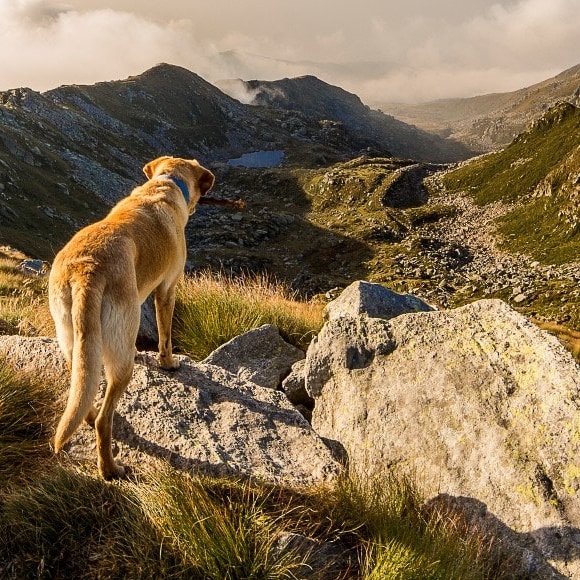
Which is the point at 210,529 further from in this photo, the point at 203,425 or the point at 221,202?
the point at 221,202

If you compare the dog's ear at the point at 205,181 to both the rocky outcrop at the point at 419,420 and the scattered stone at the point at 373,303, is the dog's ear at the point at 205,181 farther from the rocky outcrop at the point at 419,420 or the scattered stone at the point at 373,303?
the scattered stone at the point at 373,303

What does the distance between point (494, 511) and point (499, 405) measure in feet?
3.25

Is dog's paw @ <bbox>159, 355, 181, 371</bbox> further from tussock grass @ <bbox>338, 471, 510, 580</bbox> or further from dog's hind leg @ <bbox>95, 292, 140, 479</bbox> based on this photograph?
tussock grass @ <bbox>338, 471, 510, 580</bbox>

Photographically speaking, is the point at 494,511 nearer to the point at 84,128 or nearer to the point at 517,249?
the point at 517,249

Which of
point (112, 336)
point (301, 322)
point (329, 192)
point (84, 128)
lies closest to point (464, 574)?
point (112, 336)

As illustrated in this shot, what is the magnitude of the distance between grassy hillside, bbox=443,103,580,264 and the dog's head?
165 ft

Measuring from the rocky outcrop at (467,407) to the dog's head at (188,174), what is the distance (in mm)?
2943

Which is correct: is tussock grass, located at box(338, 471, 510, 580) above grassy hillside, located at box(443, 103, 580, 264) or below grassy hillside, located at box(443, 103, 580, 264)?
below

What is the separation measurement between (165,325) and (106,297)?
84.2 inches

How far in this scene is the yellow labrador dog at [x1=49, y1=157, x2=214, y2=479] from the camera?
3.50 metres

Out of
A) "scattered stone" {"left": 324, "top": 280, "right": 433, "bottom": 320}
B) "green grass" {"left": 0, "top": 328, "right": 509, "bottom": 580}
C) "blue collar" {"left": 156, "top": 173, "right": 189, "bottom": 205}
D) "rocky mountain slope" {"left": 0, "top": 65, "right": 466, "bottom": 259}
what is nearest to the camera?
"green grass" {"left": 0, "top": 328, "right": 509, "bottom": 580}

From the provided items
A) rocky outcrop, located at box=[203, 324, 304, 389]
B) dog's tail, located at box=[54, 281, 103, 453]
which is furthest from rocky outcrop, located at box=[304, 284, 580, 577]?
dog's tail, located at box=[54, 281, 103, 453]

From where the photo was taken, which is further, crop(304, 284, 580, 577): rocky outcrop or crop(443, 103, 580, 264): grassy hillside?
crop(443, 103, 580, 264): grassy hillside

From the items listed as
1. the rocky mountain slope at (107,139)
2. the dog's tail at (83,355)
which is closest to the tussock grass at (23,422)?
the dog's tail at (83,355)
